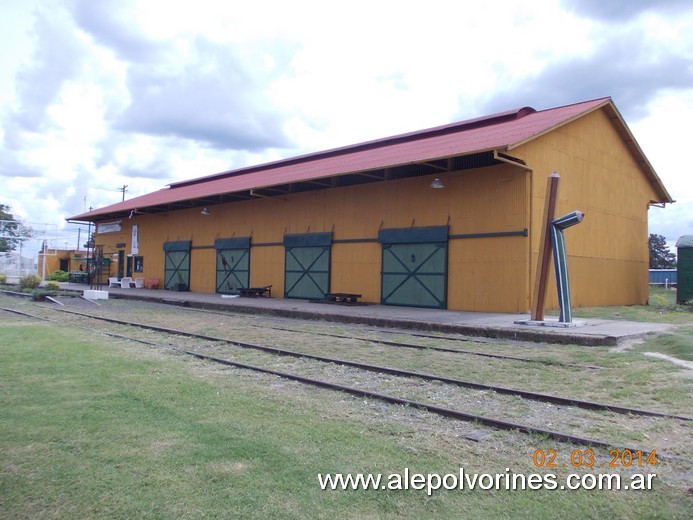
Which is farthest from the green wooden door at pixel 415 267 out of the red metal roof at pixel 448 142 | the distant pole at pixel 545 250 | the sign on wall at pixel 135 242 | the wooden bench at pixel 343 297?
the sign on wall at pixel 135 242

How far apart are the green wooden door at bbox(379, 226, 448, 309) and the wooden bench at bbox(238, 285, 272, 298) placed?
21.4 ft

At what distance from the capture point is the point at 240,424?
550 centimetres

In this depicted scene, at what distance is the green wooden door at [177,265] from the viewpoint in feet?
98.1

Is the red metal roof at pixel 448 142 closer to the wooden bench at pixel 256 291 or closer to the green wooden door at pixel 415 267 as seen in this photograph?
the green wooden door at pixel 415 267

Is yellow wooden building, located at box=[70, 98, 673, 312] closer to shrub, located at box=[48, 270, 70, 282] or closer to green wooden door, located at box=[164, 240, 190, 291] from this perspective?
green wooden door, located at box=[164, 240, 190, 291]

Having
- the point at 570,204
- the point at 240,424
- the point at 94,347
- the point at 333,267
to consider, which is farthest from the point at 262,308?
the point at 240,424

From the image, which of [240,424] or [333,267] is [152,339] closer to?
[240,424]

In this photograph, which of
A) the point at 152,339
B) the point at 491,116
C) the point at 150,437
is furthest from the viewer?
the point at 491,116

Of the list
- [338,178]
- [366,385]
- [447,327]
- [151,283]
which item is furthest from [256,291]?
[366,385]

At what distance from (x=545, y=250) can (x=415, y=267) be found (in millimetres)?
6048

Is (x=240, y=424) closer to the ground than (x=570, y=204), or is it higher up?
closer to the ground

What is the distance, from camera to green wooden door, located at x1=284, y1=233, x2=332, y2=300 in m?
22.1

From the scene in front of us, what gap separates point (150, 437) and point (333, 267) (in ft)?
55.2

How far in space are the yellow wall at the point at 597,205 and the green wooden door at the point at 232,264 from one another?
14.1m
